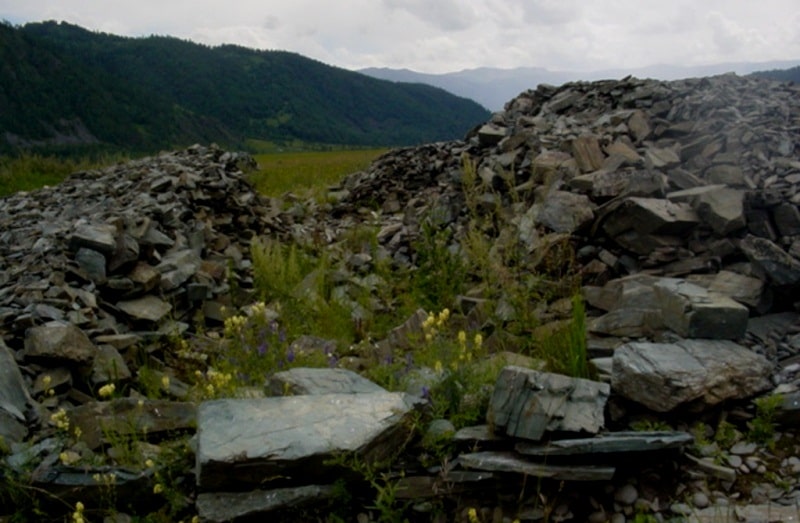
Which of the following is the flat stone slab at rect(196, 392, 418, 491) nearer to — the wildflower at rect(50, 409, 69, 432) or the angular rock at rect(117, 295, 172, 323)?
the wildflower at rect(50, 409, 69, 432)

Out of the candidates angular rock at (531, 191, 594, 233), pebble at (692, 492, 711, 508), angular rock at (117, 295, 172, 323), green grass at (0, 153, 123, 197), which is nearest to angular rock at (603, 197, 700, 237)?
angular rock at (531, 191, 594, 233)

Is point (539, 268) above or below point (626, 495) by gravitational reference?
above

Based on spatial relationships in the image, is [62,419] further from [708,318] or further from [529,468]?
[708,318]

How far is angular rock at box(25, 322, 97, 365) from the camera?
581 cm

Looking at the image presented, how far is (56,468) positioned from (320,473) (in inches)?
69.5

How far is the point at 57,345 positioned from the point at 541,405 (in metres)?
4.38

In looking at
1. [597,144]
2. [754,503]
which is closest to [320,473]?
[754,503]

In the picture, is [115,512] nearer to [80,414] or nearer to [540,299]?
[80,414]

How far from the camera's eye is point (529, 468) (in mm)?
3879

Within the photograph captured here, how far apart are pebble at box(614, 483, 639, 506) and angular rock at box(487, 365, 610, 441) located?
0.39 metres

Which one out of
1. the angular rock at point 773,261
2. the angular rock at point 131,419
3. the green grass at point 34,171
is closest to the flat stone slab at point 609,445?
the angular rock at point 131,419

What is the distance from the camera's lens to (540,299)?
693cm

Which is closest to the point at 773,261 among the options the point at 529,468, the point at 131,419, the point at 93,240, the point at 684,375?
the point at 684,375

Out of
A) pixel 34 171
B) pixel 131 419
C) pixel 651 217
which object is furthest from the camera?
pixel 34 171
